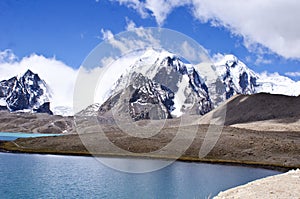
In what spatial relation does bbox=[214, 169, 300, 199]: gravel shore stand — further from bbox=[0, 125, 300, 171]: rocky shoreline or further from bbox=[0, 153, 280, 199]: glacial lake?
bbox=[0, 125, 300, 171]: rocky shoreline

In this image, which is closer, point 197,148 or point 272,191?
point 272,191

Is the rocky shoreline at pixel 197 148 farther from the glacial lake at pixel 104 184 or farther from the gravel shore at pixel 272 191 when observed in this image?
the gravel shore at pixel 272 191

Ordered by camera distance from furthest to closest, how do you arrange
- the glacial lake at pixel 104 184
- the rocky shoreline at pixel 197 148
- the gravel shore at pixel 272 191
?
the rocky shoreline at pixel 197 148 → the glacial lake at pixel 104 184 → the gravel shore at pixel 272 191

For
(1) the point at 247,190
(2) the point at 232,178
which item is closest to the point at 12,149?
(2) the point at 232,178

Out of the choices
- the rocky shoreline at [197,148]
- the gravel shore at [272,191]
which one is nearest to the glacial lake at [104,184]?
the gravel shore at [272,191]

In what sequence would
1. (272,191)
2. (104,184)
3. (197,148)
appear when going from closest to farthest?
(272,191)
(104,184)
(197,148)

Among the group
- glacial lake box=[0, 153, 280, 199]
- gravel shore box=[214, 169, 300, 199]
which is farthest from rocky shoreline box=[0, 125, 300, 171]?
gravel shore box=[214, 169, 300, 199]

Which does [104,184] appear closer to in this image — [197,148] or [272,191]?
[272,191]

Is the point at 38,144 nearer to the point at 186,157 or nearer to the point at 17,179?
the point at 186,157

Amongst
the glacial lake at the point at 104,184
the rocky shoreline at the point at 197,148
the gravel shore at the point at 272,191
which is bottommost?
the glacial lake at the point at 104,184

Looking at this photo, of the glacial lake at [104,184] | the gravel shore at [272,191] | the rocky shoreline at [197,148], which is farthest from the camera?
the rocky shoreline at [197,148]

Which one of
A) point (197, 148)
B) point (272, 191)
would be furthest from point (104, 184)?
point (197, 148)
